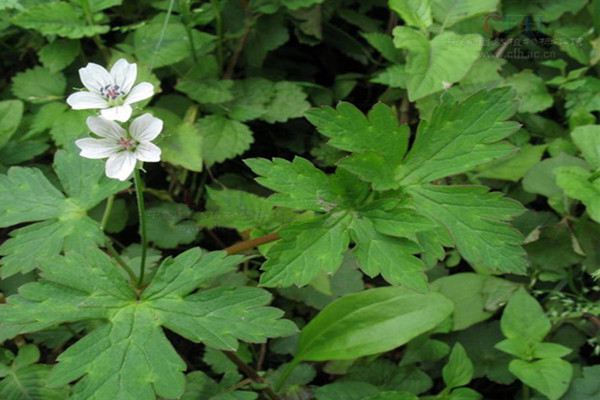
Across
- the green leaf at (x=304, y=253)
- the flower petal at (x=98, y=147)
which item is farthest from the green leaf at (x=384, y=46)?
the flower petal at (x=98, y=147)

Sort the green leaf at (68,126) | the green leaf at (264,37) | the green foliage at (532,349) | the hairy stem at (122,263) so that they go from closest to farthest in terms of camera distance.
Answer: the hairy stem at (122,263)
the green foliage at (532,349)
the green leaf at (68,126)
the green leaf at (264,37)

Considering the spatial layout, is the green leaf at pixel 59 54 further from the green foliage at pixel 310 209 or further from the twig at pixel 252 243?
the twig at pixel 252 243

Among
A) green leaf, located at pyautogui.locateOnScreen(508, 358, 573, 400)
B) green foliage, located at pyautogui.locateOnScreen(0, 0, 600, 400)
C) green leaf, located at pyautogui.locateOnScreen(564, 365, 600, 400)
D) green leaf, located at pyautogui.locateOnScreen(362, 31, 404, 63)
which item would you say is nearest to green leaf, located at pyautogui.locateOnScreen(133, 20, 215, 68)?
green foliage, located at pyautogui.locateOnScreen(0, 0, 600, 400)

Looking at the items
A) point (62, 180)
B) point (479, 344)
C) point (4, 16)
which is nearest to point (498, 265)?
point (479, 344)

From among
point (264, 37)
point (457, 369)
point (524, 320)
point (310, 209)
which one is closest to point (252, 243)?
point (310, 209)

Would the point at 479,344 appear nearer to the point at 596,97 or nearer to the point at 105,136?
the point at 596,97

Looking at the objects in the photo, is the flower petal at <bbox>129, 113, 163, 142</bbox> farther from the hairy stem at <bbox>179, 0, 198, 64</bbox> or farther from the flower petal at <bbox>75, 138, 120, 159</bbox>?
the hairy stem at <bbox>179, 0, 198, 64</bbox>

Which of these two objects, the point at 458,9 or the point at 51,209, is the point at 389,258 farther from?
the point at 458,9
